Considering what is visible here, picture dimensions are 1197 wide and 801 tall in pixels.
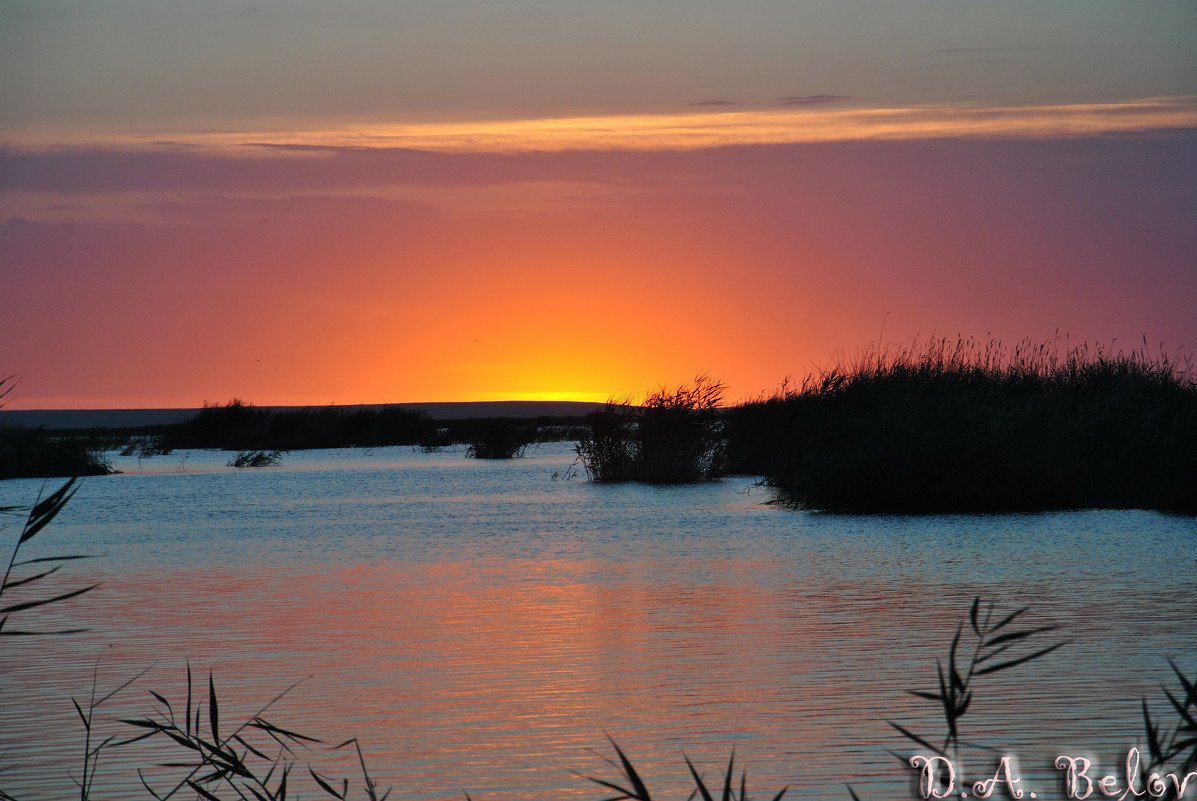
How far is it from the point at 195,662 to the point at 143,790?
7.63ft

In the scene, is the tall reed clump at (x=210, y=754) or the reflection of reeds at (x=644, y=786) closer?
the reflection of reeds at (x=644, y=786)

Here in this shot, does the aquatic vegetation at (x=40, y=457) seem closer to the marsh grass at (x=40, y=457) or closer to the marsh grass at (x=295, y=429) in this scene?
the marsh grass at (x=40, y=457)

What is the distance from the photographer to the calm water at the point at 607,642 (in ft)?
15.3

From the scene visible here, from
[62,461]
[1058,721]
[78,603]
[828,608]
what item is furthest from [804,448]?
[62,461]

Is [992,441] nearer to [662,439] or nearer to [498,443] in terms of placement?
[662,439]

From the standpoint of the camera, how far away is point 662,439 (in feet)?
78.4

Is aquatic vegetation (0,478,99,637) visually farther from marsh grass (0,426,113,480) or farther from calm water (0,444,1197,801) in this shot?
marsh grass (0,426,113,480)

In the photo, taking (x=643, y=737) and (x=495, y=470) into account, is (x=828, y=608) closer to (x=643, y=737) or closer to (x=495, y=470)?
(x=643, y=737)

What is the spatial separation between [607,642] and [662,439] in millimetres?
16982

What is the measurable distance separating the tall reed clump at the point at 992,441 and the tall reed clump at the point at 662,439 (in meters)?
4.47
